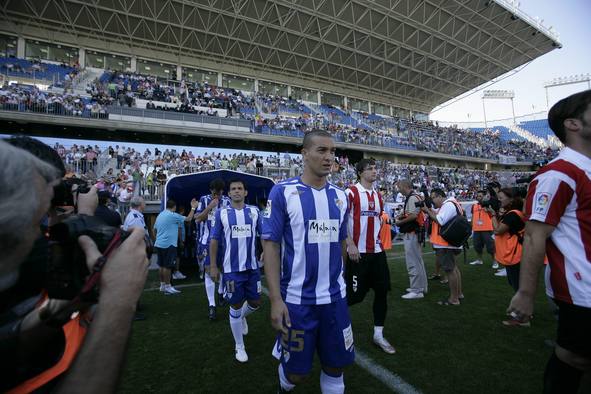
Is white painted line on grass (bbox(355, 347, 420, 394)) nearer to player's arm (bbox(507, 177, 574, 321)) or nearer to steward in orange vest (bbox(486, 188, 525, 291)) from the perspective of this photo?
player's arm (bbox(507, 177, 574, 321))

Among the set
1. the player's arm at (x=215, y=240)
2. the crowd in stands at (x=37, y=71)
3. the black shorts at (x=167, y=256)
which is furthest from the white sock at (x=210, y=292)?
the crowd in stands at (x=37, y=71)

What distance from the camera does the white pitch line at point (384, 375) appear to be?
2895mm

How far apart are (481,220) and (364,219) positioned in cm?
578

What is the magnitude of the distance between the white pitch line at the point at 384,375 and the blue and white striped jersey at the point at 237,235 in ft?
5.57

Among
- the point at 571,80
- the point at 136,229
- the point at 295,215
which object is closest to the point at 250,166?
the point at 295,215

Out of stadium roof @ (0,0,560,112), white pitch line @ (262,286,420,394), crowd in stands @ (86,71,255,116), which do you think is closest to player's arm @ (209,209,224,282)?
white pitch line @ (262,286,420,394)

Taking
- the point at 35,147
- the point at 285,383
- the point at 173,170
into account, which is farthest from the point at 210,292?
the point at 173,170

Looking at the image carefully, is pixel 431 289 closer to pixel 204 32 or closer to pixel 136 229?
pixel 136 229

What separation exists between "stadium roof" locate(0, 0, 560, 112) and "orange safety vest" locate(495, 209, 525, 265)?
98.6 ft

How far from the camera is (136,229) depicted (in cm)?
109

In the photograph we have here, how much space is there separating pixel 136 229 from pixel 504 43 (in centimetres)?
5065

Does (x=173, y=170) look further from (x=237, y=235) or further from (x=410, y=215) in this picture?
(x=410, y=215)

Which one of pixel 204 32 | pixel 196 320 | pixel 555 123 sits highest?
pixel 204 32

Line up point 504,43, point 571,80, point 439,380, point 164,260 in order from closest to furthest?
point 439,380 < point 164,260 < point 504,43 < point 571,80
